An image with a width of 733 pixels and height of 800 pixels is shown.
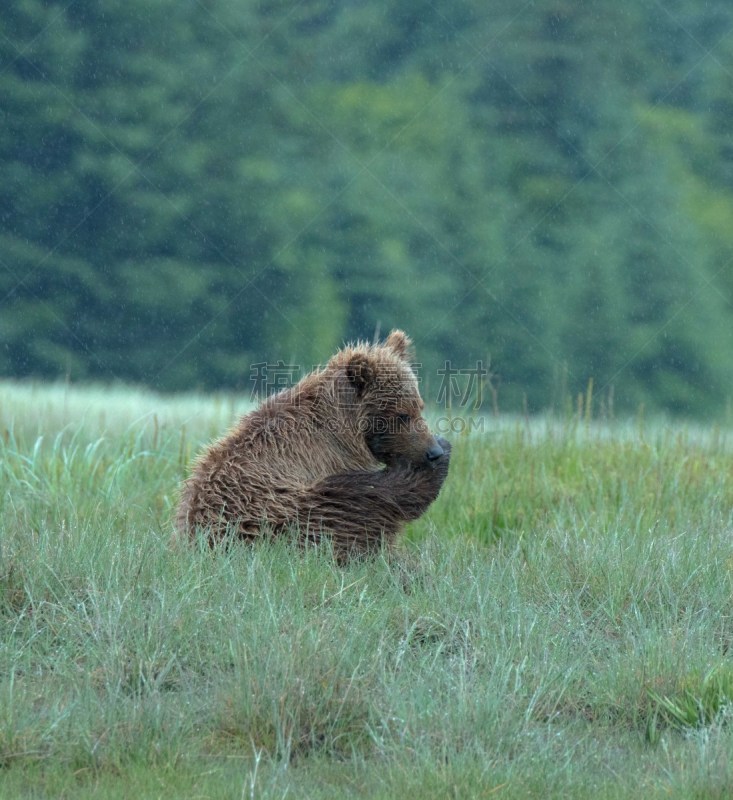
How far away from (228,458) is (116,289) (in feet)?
55.2

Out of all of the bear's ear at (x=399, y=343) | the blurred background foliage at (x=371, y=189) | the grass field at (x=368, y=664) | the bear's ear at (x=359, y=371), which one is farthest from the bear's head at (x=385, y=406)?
the blurred background foliage at (x=371, y=189)

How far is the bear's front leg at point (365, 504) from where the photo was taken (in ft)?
17.9

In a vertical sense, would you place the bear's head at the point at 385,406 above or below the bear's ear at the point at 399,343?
below

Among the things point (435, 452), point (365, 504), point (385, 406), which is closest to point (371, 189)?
point (385, 406)

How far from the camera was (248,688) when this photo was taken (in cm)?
394

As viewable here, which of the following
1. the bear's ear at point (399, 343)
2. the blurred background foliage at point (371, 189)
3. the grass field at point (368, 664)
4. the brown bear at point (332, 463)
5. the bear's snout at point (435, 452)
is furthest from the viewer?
the blurred background foliage at point (371, 189)

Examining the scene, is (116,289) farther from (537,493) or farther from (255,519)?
(255,519)

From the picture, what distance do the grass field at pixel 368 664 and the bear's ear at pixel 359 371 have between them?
2.91 feet

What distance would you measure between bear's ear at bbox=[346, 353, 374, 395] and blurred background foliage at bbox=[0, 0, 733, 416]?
1399cm

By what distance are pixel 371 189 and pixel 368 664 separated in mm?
19585

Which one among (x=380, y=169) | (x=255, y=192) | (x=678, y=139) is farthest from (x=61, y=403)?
(x=678, y=139)

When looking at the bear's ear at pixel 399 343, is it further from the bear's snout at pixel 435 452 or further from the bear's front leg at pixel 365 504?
the bear's front leg at pixel 365 504

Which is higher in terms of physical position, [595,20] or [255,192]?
[595,20]

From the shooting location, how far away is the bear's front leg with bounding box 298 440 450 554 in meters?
5.46
